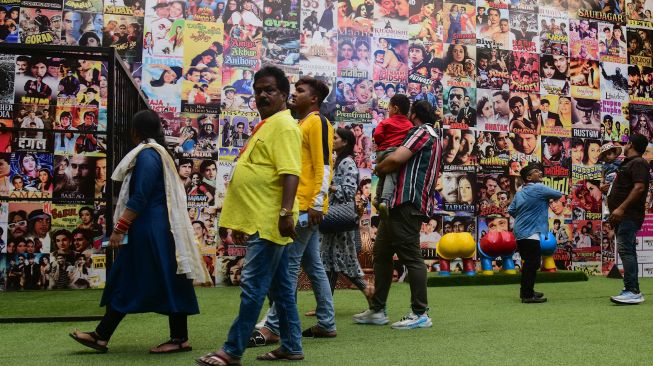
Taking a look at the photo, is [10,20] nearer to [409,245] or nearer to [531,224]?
[409,245]

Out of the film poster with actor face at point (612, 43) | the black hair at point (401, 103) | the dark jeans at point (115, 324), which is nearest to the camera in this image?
the dark jeans at point (115, 324)

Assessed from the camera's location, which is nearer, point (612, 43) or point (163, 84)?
point (163, 84)

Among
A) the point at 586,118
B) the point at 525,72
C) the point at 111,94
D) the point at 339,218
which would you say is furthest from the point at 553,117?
the point at 111,94

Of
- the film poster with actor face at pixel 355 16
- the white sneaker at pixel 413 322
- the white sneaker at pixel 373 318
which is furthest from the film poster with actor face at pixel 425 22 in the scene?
the white sneaker at pixel 413 322

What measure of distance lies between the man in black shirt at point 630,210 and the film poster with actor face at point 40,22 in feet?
18.6

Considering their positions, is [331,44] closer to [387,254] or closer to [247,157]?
[387,254]

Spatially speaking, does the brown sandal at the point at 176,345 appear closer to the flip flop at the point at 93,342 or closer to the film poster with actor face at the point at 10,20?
the flip flop at the point at 93,342

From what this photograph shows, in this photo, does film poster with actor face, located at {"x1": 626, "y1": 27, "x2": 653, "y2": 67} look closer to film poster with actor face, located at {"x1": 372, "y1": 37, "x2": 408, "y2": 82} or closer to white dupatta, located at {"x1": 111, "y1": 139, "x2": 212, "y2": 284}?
film poster with actor face, located at {"x1": 372, "y1": 37, "x2": 408, "y2": 82}

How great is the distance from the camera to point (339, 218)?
478 cm

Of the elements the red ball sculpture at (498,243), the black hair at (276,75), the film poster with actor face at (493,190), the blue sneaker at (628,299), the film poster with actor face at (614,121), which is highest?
the film poster with actor face at (614,121)

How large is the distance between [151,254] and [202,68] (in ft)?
14.7

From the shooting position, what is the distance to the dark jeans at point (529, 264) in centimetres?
594

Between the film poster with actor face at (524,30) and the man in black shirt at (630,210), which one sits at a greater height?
the film poster with actor face at (524,30)

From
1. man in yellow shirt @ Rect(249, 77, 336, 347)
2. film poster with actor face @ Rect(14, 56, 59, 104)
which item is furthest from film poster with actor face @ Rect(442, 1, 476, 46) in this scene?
man in yellow shirt @ Rect(249, 77, 336, 347)
